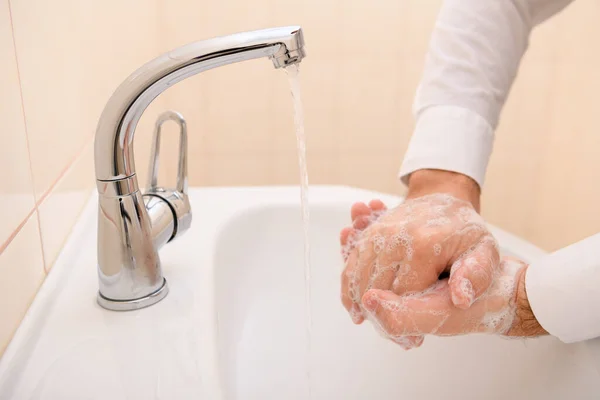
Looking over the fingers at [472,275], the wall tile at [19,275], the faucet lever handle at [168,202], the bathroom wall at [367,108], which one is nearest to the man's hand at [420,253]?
the fingers at [472,275]

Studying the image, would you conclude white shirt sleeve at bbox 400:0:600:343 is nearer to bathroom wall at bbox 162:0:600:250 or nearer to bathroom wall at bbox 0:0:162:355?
bathroom wall at bbox 0:0:162:355

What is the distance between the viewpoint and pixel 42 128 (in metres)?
0.56

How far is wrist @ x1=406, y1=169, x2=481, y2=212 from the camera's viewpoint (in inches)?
26.1

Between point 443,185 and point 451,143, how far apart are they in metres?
0.05

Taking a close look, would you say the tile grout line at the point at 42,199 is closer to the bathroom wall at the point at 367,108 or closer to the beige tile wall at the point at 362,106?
the beige tile wall at the point at 362,106

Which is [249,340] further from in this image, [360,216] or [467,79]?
[467,79]

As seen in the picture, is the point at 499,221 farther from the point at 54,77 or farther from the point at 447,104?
the point at 54,77

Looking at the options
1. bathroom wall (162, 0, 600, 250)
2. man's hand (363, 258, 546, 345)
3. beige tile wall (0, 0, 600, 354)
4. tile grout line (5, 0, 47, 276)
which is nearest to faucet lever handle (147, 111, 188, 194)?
tile grout line (5, 0, 47, 276)

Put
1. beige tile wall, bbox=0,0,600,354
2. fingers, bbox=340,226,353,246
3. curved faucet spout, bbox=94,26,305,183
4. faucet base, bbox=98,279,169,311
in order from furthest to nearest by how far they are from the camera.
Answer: beige tile wall, bbox=0,0,600,354 < fingers, bbox=340,226,353,246 < faucet base, bbox=98,279,169,311 < curved faucet spout, bbox=94,26,305,183

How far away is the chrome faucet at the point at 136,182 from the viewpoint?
43 centimetres

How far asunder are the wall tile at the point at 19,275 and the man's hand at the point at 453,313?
0.28 meters

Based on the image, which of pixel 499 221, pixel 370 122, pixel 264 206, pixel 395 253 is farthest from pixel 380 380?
pixel 499 221

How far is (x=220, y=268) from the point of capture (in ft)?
2.16

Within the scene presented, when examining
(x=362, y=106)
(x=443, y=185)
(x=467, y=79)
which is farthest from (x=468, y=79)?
(x=362, y=106)
